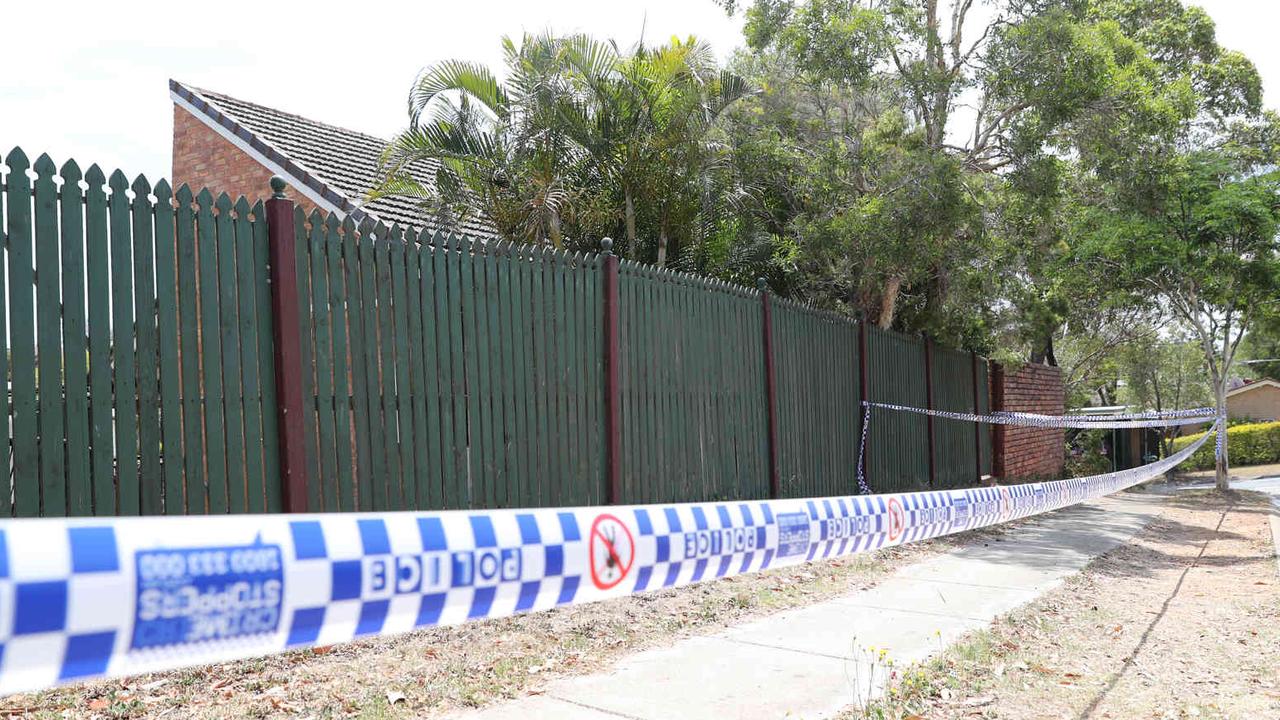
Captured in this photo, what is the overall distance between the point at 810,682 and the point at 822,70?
27.4 ft

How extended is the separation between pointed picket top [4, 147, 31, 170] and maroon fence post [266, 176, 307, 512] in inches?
42.8

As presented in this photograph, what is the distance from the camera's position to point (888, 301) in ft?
40.8

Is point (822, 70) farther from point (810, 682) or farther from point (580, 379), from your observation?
point (810, 682)

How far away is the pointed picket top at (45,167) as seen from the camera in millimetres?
4156

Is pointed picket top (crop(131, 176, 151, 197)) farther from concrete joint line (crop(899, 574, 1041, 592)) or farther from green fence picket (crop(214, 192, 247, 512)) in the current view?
concrete joint line (crop(899, 574, 1041, 592))

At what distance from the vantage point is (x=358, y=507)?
17.3ft

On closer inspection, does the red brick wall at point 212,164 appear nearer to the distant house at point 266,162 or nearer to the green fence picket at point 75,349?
the distant house at point 266,162

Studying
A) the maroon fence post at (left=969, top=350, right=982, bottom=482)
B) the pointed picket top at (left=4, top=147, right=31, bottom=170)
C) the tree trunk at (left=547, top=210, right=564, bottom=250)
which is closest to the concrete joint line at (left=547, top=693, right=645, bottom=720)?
the pointed picket top at (left=4, top=147, right=31, bottom=170)

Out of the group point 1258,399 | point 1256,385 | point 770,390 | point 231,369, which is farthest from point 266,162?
point 1258,399

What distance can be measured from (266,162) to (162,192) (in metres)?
6.07

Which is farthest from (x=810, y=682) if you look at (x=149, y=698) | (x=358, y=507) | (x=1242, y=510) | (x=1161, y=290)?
(x=1161, y=290)

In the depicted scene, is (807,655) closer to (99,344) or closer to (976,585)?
(976,585)

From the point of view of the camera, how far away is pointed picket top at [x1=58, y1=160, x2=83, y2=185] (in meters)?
4.25

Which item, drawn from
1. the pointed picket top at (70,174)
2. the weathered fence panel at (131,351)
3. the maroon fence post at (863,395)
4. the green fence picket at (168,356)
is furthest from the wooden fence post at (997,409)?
the pointed picket top at (70,174)
